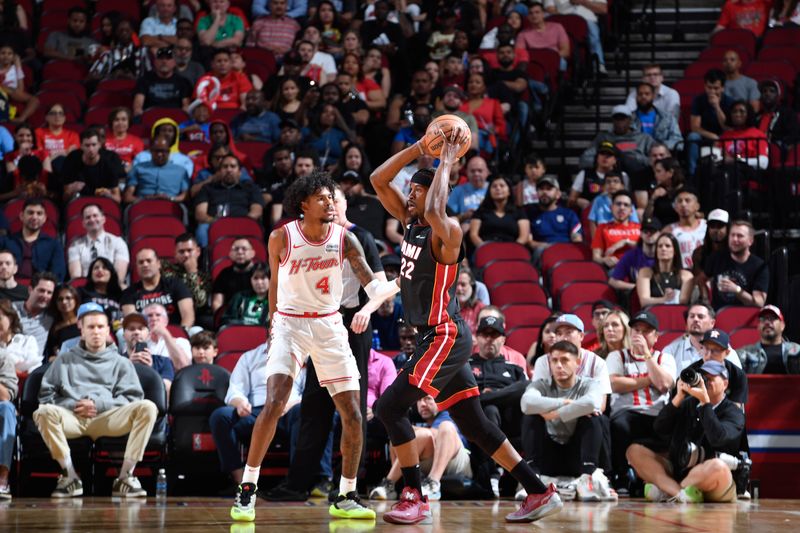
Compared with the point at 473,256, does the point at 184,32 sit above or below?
above

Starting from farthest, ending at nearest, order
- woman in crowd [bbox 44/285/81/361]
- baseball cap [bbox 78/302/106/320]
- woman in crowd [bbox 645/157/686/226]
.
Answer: woman in crowd [bbox 645/157/686/226] < woman in crowd [bbox 44/285/81/361] < baseball cap [bbox 78/302/106/320]

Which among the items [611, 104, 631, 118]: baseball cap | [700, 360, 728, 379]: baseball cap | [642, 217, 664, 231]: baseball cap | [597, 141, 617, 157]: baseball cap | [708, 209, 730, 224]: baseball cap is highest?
[611, 104, 631, 118]: baseball cap

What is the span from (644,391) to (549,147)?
20.6 feet

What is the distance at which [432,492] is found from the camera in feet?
29.6

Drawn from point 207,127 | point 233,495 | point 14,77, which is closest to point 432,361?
point 233,495

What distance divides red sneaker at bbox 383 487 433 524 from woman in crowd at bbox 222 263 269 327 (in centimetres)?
462

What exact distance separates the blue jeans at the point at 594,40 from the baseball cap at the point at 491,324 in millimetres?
7437

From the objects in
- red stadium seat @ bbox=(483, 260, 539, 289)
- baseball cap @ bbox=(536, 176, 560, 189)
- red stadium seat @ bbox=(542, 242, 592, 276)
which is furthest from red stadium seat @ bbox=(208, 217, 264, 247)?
baseball cap @ bbox=(536, 176, 560, 189)

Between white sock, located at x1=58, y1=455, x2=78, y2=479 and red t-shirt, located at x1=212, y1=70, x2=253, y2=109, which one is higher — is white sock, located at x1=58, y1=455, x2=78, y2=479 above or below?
below

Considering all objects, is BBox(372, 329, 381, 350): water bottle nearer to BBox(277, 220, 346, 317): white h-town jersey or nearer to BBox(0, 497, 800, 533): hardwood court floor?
BBox(0, 497, 800, 533): hardwood court floor

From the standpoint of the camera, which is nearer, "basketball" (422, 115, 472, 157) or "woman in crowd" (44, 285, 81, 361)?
"basketball" (422, 115, 472, 157)

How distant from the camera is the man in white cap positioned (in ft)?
33.4

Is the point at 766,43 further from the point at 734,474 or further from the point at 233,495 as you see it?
the point at 233,495

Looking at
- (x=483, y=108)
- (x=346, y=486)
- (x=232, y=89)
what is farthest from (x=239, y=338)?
(x=232, y=89)
